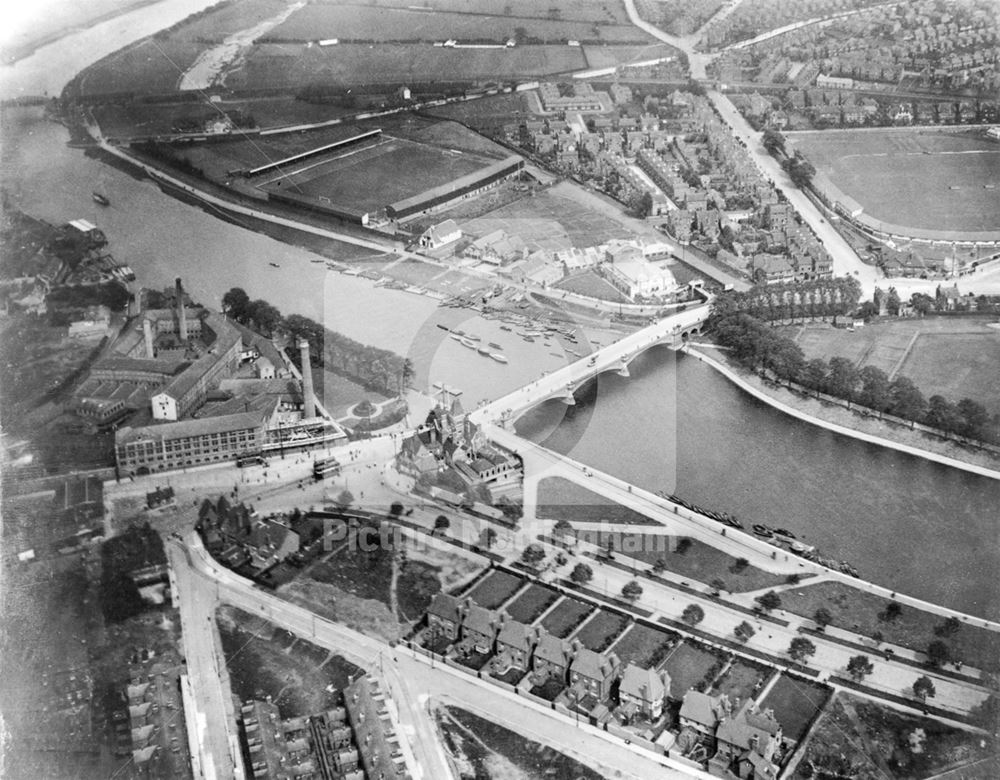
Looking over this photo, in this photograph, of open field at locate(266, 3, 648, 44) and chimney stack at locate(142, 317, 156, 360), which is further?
open field at locate(266, 3, 648, 44)

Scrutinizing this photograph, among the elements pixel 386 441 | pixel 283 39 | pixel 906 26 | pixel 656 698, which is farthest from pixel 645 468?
pixel 283 39

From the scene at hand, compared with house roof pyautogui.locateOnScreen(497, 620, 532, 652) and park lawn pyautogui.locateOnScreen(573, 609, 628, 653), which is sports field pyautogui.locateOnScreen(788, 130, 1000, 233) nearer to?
park lawn pyautogui.locateOnScreen(573, 609, 628, 653)

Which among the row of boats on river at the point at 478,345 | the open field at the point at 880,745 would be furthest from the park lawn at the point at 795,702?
the row of boats on river at the point at 478,345

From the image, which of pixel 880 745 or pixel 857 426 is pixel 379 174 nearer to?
pixel 857 426

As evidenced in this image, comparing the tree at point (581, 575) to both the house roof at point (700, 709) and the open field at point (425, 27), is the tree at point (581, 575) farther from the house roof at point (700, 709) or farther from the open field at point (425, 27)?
the open field at point (425, 27)

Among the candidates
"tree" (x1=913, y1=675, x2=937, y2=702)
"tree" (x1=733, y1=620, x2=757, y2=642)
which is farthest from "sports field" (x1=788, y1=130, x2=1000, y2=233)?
"tree" (x1=913, y1=675, x2=937, y2=702)
